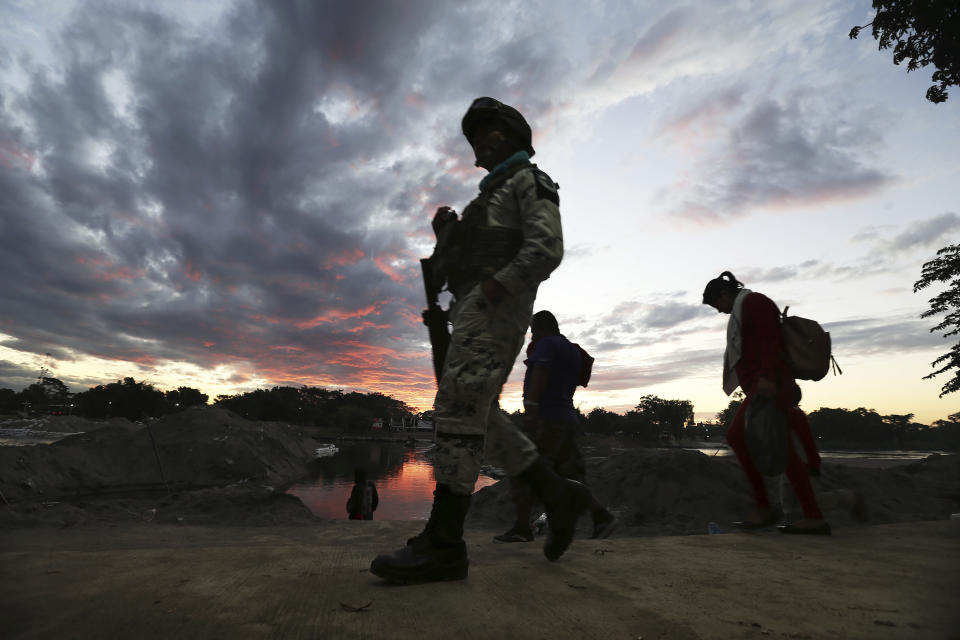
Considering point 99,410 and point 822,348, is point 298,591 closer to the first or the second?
point 822,348

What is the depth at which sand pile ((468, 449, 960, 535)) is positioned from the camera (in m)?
5.57

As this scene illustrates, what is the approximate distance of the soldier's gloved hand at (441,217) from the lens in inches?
89.9

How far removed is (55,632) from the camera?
111 centimetres

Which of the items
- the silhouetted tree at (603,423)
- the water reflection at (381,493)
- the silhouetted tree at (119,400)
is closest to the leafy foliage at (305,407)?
the silhouetted tree at (119,400)

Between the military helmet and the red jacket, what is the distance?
2.29m

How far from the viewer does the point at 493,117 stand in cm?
234

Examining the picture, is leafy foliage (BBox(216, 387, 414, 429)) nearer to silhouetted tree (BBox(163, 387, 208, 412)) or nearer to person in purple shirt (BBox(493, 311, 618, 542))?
silhouetted tree (BBox(163, 387, 208, 412))

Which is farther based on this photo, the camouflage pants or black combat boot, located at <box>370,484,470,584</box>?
the camouflage pants

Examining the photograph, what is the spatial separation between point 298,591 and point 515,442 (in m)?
1.03

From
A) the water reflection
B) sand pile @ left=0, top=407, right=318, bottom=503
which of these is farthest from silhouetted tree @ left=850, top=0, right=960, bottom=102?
sand pile @ left=0, top=407, right=318, bottom=503

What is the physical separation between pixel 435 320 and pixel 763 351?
2506 mm

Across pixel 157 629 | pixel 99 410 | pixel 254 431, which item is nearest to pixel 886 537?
pixel 157 629

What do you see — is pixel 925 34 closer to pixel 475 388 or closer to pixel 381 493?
pixel 475 388

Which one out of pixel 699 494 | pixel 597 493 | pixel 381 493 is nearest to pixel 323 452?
pixel 381 493
